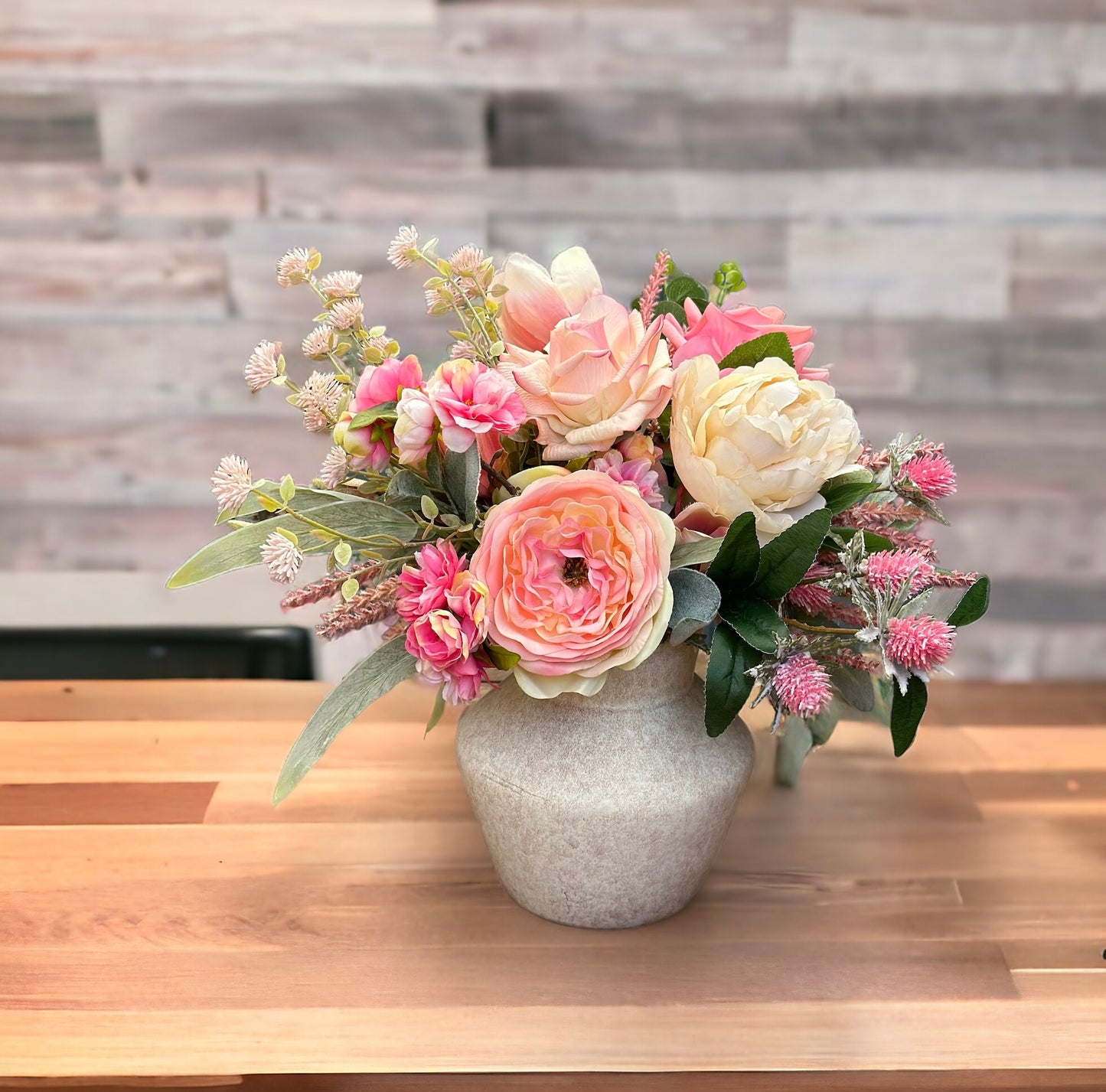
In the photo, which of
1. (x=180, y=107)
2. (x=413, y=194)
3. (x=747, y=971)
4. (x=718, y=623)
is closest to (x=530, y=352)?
(x=718, y=623)

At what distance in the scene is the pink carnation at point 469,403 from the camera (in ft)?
2.01

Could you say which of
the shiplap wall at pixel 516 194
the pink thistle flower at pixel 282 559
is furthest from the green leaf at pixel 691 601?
the shiplap wall at pixel 516 194

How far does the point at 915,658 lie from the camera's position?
616 mm

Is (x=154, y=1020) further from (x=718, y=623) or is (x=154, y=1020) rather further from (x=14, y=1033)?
(x=718, y=623)

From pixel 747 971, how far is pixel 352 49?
1629 mm

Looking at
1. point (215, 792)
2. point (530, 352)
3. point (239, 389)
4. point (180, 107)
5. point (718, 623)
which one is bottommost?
point (215, 792)

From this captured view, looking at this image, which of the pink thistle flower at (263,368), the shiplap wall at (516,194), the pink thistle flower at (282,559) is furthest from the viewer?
the shiplap wall at (516,194)

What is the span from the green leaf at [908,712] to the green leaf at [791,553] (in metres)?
0.09

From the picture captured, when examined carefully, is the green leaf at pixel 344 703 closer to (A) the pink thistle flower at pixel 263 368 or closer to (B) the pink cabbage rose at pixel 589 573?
(B) the pink cabbage rose at pixel 589 573

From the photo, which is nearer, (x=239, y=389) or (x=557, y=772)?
(x=557, y=772)

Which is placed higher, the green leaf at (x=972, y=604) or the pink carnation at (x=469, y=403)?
the pink carnation at (x=469, y=403)

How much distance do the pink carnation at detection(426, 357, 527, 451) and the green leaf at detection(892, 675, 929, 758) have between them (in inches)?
11.5

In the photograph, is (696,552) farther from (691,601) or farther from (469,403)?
(469,403)

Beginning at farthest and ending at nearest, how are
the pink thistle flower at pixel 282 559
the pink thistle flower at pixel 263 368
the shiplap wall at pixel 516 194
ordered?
the shiplap wall at pixel 516 194, the pink thistle flower at pixel 263 368, the pink thistle flower at pixel 282 559
